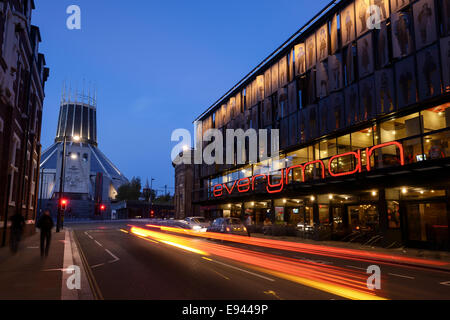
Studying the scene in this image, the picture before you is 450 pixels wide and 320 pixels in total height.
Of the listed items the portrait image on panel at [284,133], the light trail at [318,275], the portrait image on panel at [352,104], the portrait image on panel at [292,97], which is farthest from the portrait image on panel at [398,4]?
the light trail at [318,275]

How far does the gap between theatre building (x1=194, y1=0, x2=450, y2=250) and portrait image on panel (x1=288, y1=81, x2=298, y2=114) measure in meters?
0.09

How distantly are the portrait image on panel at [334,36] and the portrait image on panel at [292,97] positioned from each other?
4699mm

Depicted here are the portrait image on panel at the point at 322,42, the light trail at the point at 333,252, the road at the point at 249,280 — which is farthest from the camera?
the portrait image on panel at the point at 322,42

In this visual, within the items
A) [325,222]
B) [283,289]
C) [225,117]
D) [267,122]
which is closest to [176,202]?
[225,117]

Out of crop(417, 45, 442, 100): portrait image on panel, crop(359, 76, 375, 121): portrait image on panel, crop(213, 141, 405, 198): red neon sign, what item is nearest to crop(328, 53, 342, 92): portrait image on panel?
crop(359, 76, 375, 121): portrait image on panel

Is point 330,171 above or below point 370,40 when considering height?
below

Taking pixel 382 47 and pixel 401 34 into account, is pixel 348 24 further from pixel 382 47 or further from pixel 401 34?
pixel 401 34

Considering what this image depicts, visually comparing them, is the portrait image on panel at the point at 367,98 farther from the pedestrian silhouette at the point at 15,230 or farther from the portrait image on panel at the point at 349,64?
the pedestrian silhouette at the point at 15,230

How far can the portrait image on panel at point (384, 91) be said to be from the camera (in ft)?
68.5

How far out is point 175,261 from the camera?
13.2m

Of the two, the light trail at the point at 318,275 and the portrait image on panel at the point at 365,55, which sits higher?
the portrait image on panel at the point at 365,55

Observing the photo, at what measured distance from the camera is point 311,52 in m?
28.5
